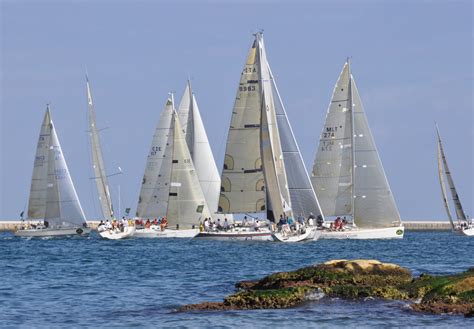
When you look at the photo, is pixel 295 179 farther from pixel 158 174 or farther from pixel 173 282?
pixel 173 282

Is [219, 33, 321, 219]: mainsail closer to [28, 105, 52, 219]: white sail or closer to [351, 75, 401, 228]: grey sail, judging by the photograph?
[351, 75, 401, 228]: grey sail

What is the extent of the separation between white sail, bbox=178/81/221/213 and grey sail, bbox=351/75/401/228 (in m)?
14.6

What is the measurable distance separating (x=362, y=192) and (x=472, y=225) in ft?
102

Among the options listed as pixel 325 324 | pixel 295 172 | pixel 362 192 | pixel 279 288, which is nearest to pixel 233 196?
pixel 295 172

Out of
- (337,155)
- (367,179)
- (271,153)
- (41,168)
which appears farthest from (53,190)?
(271,153)

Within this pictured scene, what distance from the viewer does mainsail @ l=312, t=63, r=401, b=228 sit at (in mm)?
82938

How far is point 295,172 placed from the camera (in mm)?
78375

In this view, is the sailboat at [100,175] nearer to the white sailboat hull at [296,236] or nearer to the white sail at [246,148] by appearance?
the white sail at [246,148]

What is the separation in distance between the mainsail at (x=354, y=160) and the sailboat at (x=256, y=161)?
7.33 m

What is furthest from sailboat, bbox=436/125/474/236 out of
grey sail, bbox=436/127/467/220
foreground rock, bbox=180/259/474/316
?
foreground rock, bbox=180/259/474/316

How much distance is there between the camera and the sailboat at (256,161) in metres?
73.4

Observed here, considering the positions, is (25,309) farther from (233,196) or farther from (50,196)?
(50,196)

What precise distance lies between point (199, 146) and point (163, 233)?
859 cm

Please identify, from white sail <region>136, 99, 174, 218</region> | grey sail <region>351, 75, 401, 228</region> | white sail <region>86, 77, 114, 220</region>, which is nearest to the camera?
grey sail <region>351, 75, 401, 228</region>
